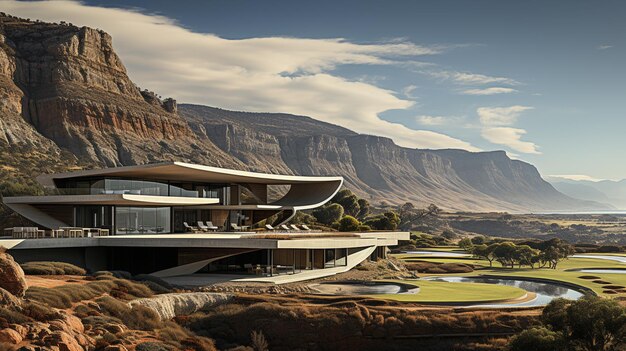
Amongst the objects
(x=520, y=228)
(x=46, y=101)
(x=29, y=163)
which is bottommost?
(x=520, y=228)

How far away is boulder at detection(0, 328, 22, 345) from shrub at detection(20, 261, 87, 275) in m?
12.9

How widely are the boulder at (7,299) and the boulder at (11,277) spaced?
80 cm

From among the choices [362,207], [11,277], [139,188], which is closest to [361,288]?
[139,188]

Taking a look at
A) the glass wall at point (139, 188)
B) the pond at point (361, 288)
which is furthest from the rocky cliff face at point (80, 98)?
the pond at point (361, 288)

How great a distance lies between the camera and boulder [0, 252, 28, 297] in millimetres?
20594

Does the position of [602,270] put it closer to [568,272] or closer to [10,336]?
[568,272]

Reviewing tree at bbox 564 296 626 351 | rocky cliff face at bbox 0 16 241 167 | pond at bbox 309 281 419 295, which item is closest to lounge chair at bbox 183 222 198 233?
pond at bbox 309 281 419 295

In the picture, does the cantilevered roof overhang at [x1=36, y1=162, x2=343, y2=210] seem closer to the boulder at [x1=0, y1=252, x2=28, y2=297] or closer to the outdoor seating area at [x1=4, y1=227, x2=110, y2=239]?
the outdoor seating area at [x1=4, y1=227, x2=110, y2=239]

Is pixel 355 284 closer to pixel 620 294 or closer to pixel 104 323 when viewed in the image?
pixel 620 294

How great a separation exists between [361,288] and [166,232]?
14.9 m

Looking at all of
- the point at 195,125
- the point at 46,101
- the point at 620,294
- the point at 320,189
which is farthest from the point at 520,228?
the point at 620,294

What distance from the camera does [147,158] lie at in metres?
109

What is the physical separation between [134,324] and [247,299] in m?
6.24

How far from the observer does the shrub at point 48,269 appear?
29589 mm
